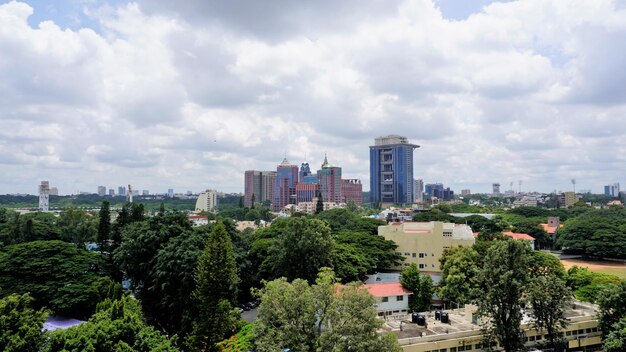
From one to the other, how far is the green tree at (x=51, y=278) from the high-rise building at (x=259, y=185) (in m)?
128

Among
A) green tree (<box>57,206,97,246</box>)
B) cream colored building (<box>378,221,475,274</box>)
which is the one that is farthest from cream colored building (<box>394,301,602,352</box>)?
green tree (<box>57,206,97,246</box>)

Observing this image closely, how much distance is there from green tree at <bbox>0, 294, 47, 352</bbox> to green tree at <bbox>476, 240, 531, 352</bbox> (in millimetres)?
16194

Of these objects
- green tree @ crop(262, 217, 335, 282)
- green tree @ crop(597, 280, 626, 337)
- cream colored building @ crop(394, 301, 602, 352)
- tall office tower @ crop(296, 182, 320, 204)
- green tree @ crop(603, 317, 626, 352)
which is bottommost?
cream colored building @ crop(394, 301, 602, 352)

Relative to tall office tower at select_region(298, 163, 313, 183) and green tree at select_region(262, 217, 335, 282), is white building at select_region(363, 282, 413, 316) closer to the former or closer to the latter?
green tree at select_region(262, 217, 335, 282)

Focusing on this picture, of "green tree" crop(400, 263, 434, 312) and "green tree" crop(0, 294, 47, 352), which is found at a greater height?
"green tree" crop(0, 294, 47, 352)

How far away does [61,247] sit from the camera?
27109 mm

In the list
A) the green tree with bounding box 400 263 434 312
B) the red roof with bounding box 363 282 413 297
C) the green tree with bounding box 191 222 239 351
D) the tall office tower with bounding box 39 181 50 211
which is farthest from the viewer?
the tall office tower with bounding box 39 181 50 211

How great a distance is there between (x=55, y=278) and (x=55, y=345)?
14405 millimetres

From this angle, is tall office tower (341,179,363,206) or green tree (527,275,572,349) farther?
tall office tower (341,179,363,206)

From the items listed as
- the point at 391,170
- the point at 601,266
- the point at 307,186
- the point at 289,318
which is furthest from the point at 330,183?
the point at 289,318

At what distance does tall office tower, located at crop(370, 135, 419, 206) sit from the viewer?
140m

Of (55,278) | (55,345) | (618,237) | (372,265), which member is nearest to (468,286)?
(372,265)

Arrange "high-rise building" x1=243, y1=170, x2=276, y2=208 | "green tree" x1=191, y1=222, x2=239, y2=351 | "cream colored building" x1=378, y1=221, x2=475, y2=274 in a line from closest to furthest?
"green tree" x1=191, y1=222, x2=239, y2=351 < "cream colored building" x1=378, y1=221, x2=475, y2=274 < "high-rise building" x1=243, y1=170, x2=276, y2=208

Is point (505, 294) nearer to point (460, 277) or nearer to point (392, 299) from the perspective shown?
point (460, 277)
